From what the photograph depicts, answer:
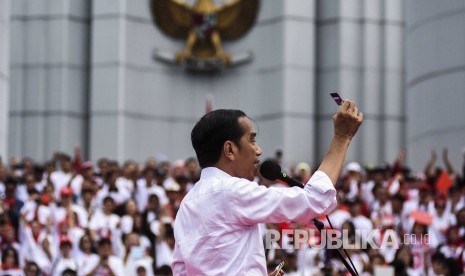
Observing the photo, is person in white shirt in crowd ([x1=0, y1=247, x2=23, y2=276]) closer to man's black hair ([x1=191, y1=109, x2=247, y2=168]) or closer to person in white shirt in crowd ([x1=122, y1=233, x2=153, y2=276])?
person in white shirt in crowd ([x1=122, y1=233, x2=153, y2=276])

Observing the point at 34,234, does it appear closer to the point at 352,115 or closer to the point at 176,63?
the point at 352,115

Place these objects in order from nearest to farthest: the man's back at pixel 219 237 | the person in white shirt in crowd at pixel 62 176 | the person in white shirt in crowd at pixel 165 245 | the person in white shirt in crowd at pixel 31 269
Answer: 1. the man's back at pixel 219 237
2. the person in white shirt in crowd at pixel 31 269
3. the person in white shirt in crowd at pixel 165 245
4. the person in white shirt in crowd at pixel 62 176

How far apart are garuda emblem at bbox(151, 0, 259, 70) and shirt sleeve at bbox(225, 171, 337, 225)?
76.9 feet

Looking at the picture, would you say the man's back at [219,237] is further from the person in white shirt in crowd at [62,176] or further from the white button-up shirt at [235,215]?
the person in white shirt in crowd at [62,176]

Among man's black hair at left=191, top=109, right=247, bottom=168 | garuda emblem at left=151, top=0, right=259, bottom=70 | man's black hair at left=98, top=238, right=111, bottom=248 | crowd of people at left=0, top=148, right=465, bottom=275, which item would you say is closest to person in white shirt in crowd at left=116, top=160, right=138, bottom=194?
crowd of people at left=0, top=148, right=465, bottom=275

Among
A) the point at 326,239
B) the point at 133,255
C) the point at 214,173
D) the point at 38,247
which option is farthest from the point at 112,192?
the point at 214,173

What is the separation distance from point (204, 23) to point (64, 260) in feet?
47.8

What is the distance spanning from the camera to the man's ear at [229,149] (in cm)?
525

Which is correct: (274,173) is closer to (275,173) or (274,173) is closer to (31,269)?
(275,173)

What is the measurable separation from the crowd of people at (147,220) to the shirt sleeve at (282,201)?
24.3ft

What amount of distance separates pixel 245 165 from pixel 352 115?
0.61m

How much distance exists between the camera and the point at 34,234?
15477 mm

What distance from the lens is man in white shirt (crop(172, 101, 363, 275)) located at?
502cm

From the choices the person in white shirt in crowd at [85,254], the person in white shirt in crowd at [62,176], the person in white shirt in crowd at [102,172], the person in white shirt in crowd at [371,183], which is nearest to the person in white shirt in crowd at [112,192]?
the person in white shirt in crowd at [102,172]
